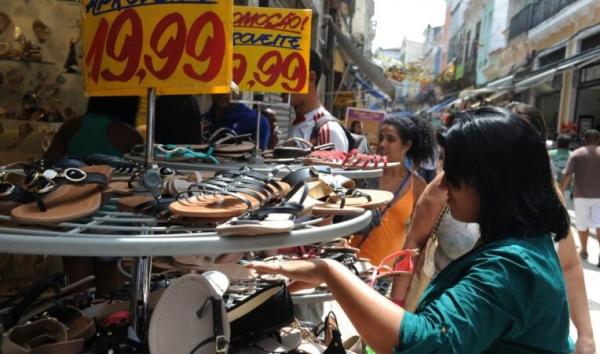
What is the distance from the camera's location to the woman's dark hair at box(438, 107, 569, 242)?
1.25m

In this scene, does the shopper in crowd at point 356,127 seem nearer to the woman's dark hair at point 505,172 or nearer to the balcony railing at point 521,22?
the woman's dark hair at point 505,172

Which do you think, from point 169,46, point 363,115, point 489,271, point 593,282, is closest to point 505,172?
point 489,271

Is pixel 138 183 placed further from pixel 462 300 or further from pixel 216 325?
pixel 462 300

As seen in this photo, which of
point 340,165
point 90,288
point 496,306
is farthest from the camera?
point 340,165

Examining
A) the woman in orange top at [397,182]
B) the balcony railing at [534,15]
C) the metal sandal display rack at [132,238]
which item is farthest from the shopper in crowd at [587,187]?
the balcony railing at [534,15]

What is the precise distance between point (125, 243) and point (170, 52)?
23.5 inches

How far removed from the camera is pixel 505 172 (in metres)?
1.25

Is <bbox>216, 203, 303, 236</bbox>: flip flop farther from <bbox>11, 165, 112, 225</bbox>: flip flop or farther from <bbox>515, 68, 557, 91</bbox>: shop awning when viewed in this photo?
<bbox>515, 68, 557, 91</bbox>: shop awning

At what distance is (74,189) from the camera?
1241 mm

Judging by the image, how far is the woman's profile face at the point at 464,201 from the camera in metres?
1.30

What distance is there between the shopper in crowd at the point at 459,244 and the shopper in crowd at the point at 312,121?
4.11 ft

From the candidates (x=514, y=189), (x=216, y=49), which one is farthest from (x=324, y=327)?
(x=216, y=49)

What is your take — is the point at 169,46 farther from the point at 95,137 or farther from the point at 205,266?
the point at 95,137

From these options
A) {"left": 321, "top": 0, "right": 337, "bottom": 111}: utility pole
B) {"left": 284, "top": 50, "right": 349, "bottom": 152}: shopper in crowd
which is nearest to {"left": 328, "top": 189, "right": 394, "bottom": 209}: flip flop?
{"left": 284, "top": 50, "right": 349, "bottom": 152}: shopper in crowd
